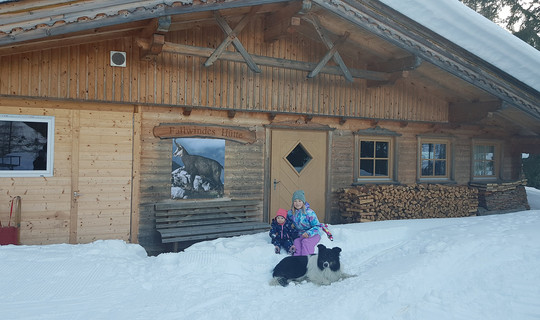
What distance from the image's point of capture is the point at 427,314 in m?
4.54

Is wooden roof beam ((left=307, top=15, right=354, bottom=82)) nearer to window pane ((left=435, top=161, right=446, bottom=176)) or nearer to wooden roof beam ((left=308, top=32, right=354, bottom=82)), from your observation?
wooden roof beam ((left=308, top=32, right=354, bottom=82))

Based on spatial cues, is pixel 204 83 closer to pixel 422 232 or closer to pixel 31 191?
pixel 31 191

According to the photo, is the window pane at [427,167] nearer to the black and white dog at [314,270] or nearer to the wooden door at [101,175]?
the black and white dog at [314,270]

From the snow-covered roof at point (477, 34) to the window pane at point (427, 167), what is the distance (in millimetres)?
2994

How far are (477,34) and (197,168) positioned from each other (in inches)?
284

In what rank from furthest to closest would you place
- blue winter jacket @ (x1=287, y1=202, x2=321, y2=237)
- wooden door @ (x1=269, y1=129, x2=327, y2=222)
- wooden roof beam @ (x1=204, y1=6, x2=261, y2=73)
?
wooden door @ (x1=269, y1=129, x2=327, y2=222)
wooden roof beam @ (x1=204, y1=6, x2=261, y2=73)
blue winter jacket @ (x1=287, y1=202, x2=321, y2=237)

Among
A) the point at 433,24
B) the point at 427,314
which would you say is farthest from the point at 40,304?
the point at 433,24

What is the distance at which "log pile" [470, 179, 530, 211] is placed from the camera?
11797 millimetres

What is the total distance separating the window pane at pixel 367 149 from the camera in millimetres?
10594

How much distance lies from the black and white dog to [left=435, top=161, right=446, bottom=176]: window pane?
277 inches

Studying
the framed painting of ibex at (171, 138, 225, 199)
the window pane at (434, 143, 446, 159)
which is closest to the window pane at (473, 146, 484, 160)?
the window pane at (434, 143, 446, 159)

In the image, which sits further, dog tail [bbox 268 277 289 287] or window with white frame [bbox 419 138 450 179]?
window with white frame [bbox 419 138 450 179]

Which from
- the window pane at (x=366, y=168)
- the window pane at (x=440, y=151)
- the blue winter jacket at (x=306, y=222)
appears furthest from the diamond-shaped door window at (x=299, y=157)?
the window pane at (x=440, y=151)

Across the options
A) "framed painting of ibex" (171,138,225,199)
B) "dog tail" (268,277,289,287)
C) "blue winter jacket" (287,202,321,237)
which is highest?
"framed painting of ibex" (171,138,225,199)
